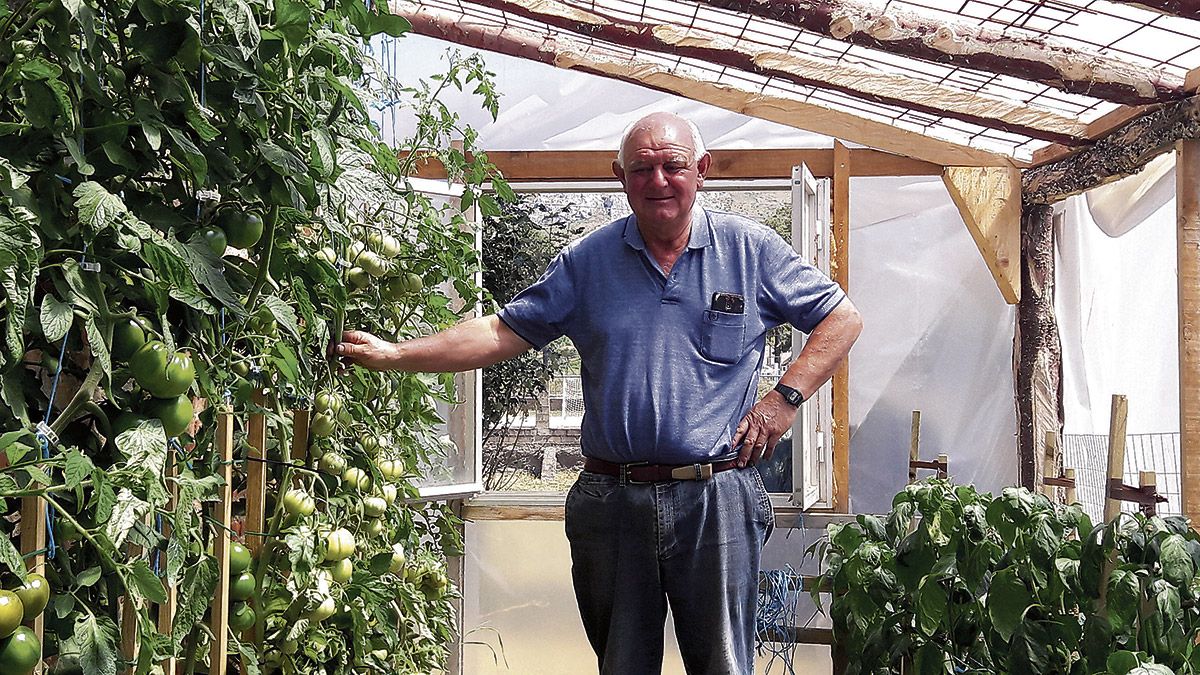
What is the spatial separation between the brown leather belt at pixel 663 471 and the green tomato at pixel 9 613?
117 cm

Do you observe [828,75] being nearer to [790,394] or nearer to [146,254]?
[790,394]

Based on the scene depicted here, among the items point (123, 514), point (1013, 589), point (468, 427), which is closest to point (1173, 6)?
point (1013, 589)

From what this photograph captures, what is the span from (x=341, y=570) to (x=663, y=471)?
563 mm

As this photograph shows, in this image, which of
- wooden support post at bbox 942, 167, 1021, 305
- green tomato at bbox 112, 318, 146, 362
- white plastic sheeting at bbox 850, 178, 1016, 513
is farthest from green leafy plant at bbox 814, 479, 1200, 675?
white plastic sheeting at bbox 850, 178, 1016, 513

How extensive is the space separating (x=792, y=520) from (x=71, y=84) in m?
3.45

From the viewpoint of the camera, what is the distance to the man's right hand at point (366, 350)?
6.20 feet

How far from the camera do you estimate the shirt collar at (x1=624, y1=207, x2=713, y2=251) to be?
202cm

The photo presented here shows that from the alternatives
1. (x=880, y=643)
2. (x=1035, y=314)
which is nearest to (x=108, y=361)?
(x=880, y=643)

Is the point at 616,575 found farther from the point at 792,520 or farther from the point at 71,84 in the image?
the point at 792,520

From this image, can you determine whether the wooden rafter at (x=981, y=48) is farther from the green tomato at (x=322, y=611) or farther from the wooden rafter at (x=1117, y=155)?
the green tomato at (x=322, y=611)

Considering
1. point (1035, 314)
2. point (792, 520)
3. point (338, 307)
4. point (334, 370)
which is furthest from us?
point (1035, 314)

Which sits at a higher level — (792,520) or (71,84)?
(71,84)

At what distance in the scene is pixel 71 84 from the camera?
1.01 meters

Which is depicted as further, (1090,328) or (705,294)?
(1090,328)
